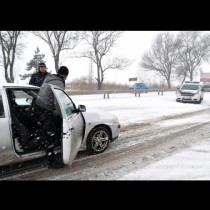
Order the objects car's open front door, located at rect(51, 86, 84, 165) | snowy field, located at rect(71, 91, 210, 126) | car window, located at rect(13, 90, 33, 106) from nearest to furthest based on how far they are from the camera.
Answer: car's open front door, located at rect(51, 86, 84, 165) → car window, located at rect(13, 90, 33, 106) → snowy field, located at rect(71, 91, 210, 126)

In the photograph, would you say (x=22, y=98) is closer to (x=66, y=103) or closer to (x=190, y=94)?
(x=66, y=103)

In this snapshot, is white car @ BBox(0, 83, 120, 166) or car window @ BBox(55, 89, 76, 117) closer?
white car @ BBox(0, 83, 120, 166)

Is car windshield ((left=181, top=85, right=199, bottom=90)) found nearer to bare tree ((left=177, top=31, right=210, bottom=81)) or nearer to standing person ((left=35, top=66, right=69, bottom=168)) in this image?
standing person ((left=35, top=66, right=69, bottom=168))

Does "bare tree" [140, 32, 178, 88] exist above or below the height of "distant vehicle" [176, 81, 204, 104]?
above

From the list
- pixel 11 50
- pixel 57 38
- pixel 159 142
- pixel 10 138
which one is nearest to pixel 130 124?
pixel 159 142

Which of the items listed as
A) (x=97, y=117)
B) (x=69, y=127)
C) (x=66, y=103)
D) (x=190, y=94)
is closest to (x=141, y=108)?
(x=190, y=94)

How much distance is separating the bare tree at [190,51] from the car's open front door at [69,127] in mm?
64321

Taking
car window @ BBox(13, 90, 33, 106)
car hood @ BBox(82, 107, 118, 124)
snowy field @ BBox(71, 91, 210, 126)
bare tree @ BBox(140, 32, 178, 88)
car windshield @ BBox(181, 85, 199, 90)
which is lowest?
snowy field @ BBox(71, 91, 210, 126)

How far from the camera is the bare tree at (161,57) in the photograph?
67781 millimetres

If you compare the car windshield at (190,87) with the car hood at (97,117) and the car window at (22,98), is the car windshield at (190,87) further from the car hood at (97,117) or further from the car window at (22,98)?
the car window at (22,98)

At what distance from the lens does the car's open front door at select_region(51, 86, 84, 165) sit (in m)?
5.18

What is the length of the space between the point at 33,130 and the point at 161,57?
65.3 meters

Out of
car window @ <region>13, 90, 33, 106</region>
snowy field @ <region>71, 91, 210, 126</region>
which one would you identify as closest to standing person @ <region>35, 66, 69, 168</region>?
car window @ <region>13, 90, 33, 106</region>

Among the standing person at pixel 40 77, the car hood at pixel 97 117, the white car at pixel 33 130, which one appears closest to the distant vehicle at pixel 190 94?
the standing person at pixel 40 77
